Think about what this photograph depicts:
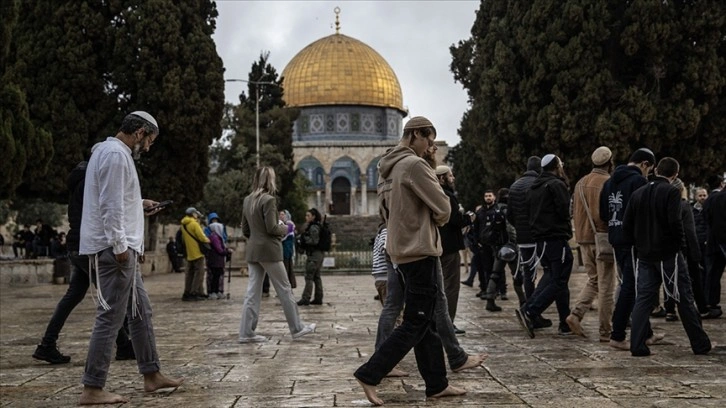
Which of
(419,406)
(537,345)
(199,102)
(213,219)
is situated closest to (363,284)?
(213,219)

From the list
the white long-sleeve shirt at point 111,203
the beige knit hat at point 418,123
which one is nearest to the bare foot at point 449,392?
the beige knit hat at point 418,123

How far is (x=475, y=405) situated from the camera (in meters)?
4.99

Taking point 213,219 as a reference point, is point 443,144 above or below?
above

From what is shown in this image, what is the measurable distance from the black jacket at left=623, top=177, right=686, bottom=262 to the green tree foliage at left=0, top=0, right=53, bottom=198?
43.1 ft

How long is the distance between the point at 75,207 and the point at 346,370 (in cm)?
257

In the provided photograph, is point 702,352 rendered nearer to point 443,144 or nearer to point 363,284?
point 363,284

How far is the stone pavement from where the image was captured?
5230 millimetres

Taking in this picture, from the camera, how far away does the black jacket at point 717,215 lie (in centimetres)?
1000

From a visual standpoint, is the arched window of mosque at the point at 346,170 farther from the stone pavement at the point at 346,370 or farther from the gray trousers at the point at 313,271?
the stone pavement at the point at 346,370

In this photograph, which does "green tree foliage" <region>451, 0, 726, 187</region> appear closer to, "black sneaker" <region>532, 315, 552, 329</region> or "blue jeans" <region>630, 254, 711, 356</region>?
"black sneaker" <region>532, 315, 552, 329</region>

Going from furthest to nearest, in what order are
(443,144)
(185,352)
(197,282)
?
(443,144), (197,282), (185,352)

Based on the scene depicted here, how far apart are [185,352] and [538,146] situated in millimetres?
16577

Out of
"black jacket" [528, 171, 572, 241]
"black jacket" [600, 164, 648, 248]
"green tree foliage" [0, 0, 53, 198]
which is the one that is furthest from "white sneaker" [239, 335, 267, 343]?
"green tree foliage" [0, 0, 53, 198]

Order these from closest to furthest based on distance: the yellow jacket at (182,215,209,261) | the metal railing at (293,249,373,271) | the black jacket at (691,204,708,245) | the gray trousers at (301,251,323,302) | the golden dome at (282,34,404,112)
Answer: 1. the black jacket at (691,204,708,245)
2. the gray trousers at (301,251,323,302)
3. the yellow jacket at (182,215,209,261)
4. the metal railing at (293,249,373,271)
5. the golden dome at (282,34,404,112)
